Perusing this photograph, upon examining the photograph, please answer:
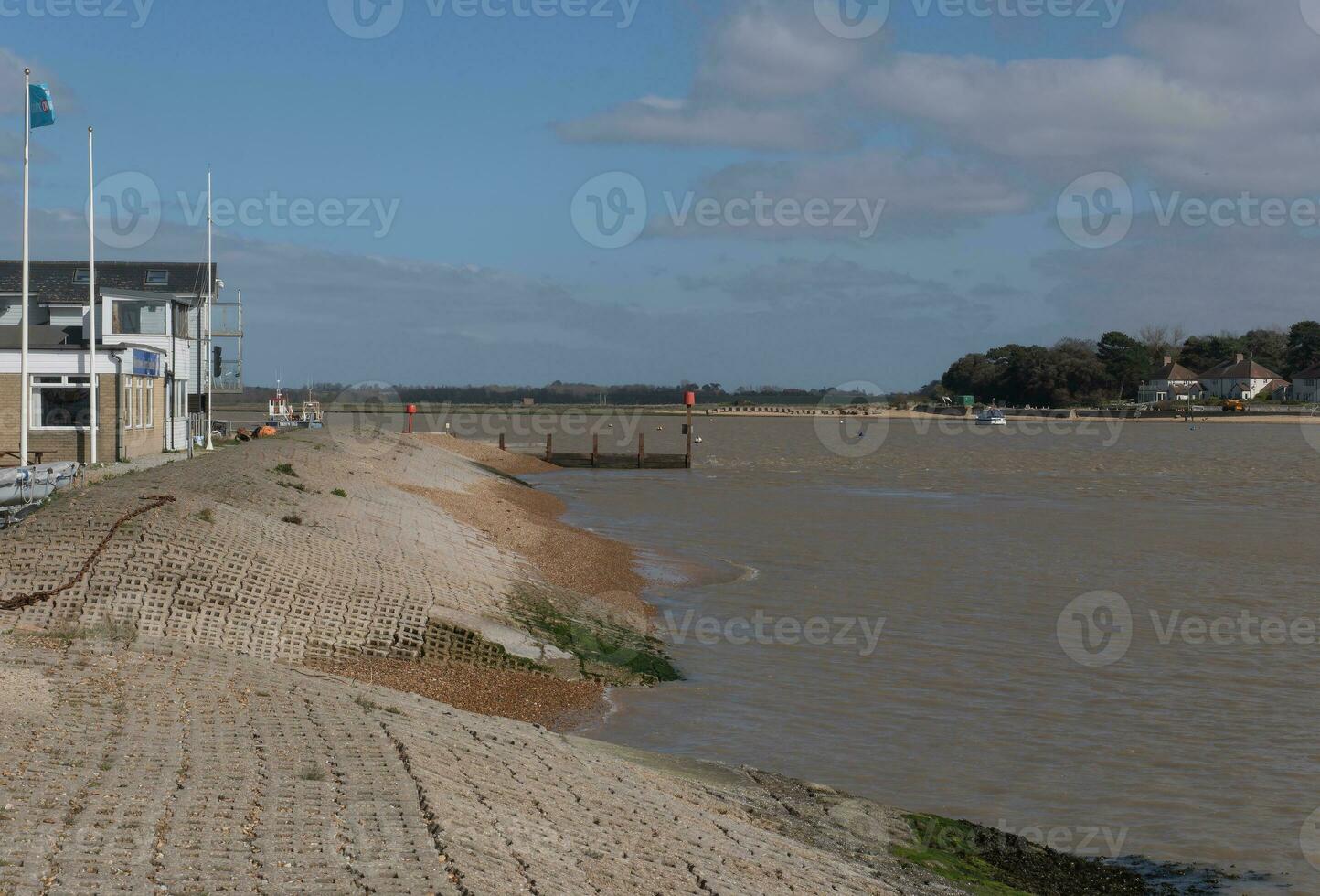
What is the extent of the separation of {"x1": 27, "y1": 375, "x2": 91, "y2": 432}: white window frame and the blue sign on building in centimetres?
172

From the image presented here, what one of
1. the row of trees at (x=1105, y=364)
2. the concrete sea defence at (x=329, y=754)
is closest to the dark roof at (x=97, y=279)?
the concrete sea defence at (x=329, y=754)

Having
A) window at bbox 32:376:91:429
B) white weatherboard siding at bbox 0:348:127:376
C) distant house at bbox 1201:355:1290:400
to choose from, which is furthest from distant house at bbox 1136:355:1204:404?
window at bbox 32:376:91:429

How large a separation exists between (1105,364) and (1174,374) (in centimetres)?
916

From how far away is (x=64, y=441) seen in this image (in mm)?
31609

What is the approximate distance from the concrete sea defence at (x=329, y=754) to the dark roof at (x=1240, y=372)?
17598 cm

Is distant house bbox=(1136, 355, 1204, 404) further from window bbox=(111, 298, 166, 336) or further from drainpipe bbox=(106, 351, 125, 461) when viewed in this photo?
drainpipe bbox=(106, 351, 125, 461)

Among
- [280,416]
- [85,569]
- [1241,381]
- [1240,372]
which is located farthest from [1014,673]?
[1240,372]

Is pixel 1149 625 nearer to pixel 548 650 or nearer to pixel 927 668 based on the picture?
pixel 927 668

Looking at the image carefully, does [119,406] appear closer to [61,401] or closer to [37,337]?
[61,401]

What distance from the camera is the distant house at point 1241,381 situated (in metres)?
172

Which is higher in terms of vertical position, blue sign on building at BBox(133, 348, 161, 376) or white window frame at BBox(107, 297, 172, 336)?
white window frame at BBox(107, 297, 172, 336)

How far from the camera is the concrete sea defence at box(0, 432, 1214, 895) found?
615 centimetres

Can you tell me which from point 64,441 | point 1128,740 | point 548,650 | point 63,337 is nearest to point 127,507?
point 548,650

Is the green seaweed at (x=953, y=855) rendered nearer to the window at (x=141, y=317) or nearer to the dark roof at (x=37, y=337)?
the dark roof at (x=37, y=337)
